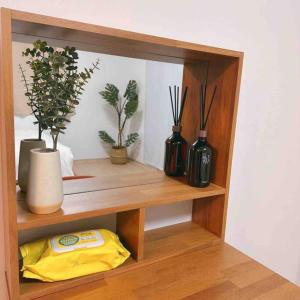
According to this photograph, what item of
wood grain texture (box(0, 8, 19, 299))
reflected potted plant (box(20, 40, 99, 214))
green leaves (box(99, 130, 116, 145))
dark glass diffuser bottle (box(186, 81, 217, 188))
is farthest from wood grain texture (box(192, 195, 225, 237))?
wood grain texture (box(0, 8, 19, 299))

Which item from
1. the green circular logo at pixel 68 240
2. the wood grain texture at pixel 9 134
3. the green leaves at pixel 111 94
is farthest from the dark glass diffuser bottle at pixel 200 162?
the wood grain texture at pixel 9 134

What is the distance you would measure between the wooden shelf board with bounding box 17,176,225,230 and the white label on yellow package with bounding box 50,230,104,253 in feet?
0.42

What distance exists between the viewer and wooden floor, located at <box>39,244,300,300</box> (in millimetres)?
812

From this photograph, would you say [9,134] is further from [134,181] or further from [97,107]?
[134,181]

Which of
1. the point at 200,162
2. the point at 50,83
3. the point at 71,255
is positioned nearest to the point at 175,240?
the point at 200,162

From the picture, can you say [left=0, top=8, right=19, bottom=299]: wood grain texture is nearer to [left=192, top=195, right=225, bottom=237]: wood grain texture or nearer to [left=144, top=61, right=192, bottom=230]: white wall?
[left=144, top=61, right=192, bottom=230]: white wall

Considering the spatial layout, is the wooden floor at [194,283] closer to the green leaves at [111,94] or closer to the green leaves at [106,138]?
the green leaves at [106,138]

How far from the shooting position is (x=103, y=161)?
3.49ft

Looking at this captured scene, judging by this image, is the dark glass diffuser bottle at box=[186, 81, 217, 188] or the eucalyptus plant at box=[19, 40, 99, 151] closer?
the eucalyptus plant at box=[19, 40, 99, 151]

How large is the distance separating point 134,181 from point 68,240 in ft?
1.04

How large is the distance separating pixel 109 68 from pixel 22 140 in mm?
378

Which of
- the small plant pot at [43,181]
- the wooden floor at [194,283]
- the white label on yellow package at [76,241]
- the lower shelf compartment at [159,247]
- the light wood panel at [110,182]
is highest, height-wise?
the small plant pot at [43,181]

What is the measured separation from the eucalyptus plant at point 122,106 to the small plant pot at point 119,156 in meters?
0.01

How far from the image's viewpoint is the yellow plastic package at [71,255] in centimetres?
81
